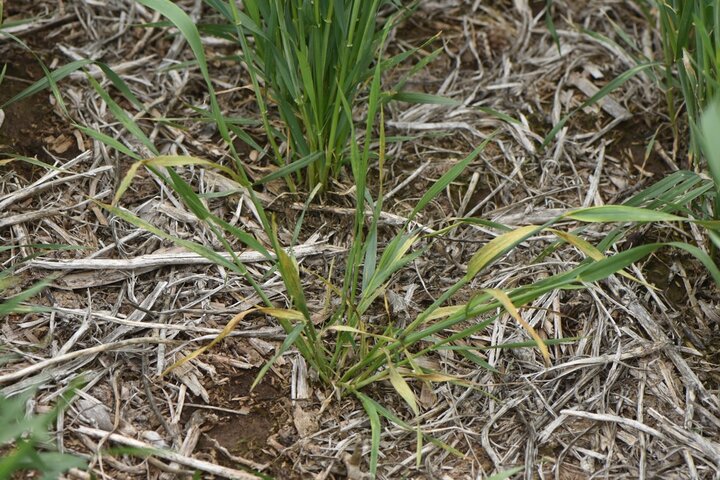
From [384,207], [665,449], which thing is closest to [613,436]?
[665,449]

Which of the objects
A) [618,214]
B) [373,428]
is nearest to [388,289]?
[373,428]

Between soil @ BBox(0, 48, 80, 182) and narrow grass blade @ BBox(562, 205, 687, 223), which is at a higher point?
narrow grass blade @ BBox(562, 205, 687, 223)

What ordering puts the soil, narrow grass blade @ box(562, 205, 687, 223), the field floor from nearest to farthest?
narrow grass blade @ box(562, 205, 687, 223) < the field floor < the soil

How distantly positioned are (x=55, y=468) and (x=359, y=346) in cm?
62

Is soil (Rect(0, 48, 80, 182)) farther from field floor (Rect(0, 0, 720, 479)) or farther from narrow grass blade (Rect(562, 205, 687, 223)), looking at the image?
narrow grass blade (Rect(562, 205, 687, 223))

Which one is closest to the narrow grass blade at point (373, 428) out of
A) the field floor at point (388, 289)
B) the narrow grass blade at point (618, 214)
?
the field floor at point (388, 289)

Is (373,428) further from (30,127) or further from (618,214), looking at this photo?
(30,127)

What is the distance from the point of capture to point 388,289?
1.76 m

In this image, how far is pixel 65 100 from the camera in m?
2.03

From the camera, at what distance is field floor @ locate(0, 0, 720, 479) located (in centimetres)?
154

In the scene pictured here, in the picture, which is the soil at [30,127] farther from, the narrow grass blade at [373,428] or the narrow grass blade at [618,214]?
the narrow grass blade at [618,214]

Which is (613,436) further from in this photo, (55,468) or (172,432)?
(55,468)

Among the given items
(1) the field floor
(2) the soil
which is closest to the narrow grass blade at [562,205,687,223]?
(1) the field floor

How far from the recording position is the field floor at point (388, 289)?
60.6 inches
